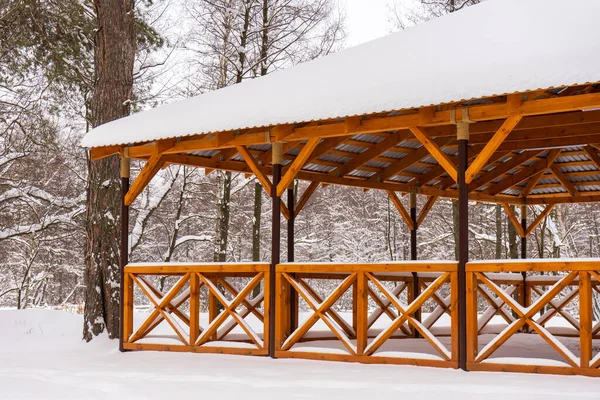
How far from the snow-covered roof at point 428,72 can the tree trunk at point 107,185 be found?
81.1 inches

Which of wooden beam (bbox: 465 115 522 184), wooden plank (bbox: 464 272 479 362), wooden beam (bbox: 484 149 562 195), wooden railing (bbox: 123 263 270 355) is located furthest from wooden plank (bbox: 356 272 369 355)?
wooden beam (bbox: 484 149 562 195)

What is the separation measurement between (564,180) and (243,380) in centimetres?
870

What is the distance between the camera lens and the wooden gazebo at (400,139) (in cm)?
698

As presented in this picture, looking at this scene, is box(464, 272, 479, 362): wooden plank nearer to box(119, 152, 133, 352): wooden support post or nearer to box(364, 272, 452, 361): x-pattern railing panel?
box(364, 272, 452, 361): x-pattern railing panel

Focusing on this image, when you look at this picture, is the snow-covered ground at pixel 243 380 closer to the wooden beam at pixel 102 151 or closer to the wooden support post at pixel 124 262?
the wooden support post at pixel 124 262

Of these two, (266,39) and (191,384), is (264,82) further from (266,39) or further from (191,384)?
(266,39)

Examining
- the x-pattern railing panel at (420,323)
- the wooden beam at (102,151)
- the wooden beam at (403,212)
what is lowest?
the x-pattern railing panel at (420,323)

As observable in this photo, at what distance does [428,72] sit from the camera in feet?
24.6

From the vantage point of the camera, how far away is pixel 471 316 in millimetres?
7469

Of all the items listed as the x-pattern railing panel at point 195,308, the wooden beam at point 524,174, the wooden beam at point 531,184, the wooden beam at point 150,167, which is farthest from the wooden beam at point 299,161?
the wooden beam at point 531,184

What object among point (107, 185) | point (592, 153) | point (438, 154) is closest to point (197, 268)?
point (107, 185)

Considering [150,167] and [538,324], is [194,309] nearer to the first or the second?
[150,167]

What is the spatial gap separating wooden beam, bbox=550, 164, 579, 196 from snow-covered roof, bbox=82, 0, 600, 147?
6239 mm

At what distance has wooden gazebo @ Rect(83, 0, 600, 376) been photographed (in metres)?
6.98
